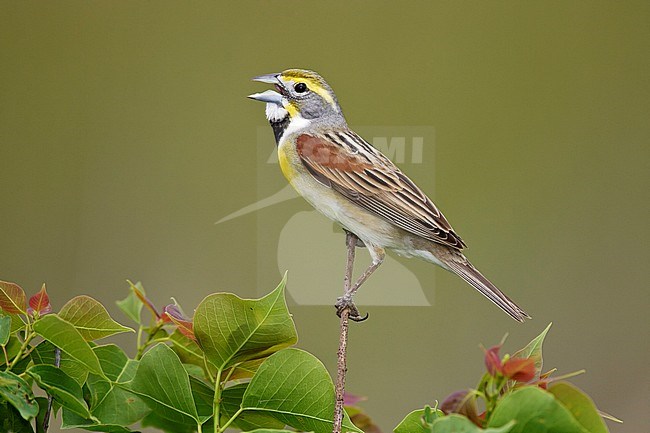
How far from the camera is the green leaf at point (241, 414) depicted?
0.38 metres

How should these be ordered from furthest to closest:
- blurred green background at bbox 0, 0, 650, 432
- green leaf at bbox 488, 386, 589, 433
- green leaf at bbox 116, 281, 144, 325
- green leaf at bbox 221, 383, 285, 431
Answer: blurred green background at bbox 0, 0, 650, 432 < green leaf at bbox 116, 281, 144, 325 < green leaf at bbox 221, 383, 285, 431 < green leaf at bbox 488, 386, 589, 433

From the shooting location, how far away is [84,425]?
15.2 inches

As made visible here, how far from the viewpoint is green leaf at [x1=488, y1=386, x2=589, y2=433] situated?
0.91 feet

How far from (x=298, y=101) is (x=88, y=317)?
1.05 feet

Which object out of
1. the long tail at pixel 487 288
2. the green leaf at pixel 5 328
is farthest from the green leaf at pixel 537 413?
the long tail at pixel 487 288

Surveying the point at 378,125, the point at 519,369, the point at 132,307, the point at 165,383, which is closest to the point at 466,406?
the point at 519,369

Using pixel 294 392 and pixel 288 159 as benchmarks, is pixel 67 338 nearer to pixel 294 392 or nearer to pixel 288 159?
pixel 294 392

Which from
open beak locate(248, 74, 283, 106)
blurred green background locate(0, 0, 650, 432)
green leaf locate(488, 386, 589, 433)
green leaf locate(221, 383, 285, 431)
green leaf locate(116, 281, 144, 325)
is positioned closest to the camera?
green leaf locate(488, 386, 589, 433)

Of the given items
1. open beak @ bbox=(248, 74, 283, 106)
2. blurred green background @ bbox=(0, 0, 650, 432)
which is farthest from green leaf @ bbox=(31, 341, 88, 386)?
blurred green background @ bbox=(0, 0, 650, 432)

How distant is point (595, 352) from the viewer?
77.2 inches

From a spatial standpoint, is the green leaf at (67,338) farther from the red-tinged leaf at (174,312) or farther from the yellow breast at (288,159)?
the yellow breast at (288,159)

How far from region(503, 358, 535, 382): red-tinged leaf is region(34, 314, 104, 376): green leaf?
6.9 inches

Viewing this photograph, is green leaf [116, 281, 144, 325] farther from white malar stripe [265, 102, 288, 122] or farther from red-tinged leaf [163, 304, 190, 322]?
white malar stripe [265, 102, 288, 122]

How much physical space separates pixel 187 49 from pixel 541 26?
909 mm
